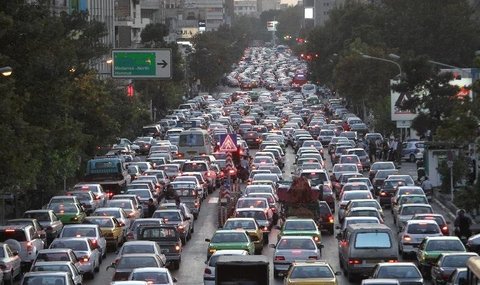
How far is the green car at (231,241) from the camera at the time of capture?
1610 inches

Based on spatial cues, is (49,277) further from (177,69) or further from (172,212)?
(177,69)

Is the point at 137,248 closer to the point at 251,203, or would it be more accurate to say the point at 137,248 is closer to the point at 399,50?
the point at 251,203

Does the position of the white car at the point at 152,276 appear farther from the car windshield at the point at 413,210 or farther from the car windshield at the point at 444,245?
the car windshield at the point at 413,210

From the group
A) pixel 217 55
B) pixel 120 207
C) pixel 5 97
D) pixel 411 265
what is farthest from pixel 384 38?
pixel 411 265

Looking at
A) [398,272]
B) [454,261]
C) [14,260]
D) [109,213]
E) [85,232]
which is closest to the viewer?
[398,272]

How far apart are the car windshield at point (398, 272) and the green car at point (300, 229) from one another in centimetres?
993

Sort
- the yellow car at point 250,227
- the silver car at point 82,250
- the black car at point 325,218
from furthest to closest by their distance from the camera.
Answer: the black car at point 325,218, the yellow car at point 250,227, the silver car at point 82,250

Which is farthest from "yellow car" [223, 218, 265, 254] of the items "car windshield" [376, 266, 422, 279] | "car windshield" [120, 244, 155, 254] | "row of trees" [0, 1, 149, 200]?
"car windshield" [376, 266, 422, 279]

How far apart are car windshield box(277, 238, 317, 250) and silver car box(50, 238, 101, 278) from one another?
17.6 feet

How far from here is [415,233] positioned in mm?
42875

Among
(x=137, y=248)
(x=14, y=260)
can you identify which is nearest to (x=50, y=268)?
(x=137, y=248)

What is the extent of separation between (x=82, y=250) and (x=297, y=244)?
6022 millimetres

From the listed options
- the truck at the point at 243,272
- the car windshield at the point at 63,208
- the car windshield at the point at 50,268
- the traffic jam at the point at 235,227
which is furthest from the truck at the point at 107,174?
the truck at the point at 243,272

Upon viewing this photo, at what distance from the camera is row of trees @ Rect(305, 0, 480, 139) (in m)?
80.9
